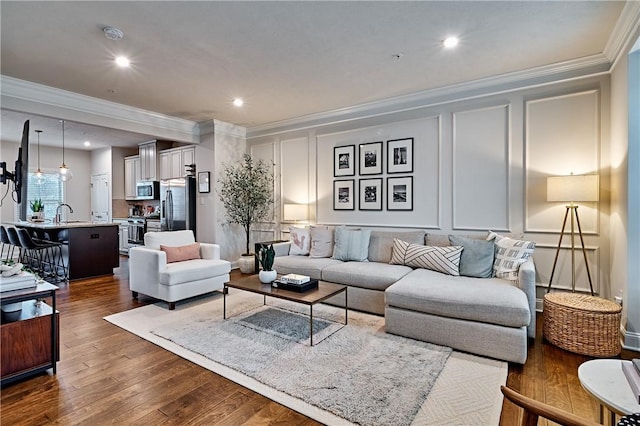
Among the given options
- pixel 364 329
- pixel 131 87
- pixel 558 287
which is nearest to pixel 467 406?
pixel 364 329

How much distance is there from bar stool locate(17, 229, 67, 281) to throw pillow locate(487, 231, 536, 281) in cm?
627

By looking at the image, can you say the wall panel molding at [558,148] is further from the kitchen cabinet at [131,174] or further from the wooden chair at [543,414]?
the kitchen cabinet at [131,174]

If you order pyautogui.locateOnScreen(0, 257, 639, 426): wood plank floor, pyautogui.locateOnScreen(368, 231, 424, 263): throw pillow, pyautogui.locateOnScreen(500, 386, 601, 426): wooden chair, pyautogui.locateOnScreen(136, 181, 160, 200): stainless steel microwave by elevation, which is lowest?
pyautogui.locateOnScreen(0, 257, 639, 426): wood plank floor

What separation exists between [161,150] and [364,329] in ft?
20.2

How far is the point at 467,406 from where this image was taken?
198 cm

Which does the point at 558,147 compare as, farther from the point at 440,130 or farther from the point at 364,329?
the point at 364,329

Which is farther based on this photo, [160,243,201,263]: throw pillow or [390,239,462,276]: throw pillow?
[160,243,201,263]: throw pillow

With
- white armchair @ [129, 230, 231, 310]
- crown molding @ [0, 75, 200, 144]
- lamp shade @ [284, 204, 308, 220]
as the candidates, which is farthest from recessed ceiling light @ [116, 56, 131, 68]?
lamp shade @ [284, 204, 308, 220]

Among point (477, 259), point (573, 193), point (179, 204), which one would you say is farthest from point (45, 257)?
point (573, 193)

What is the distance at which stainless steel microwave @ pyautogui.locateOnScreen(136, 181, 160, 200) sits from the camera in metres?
7.36

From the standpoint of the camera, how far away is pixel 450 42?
118 inches

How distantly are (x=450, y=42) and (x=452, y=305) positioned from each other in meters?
2.35

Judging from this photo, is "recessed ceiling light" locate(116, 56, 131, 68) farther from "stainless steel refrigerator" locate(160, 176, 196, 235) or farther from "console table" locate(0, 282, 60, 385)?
"stainless steel refrigerator" locate(160, 176, 196, 235)

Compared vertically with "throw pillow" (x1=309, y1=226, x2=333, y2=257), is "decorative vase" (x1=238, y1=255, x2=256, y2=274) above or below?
below
